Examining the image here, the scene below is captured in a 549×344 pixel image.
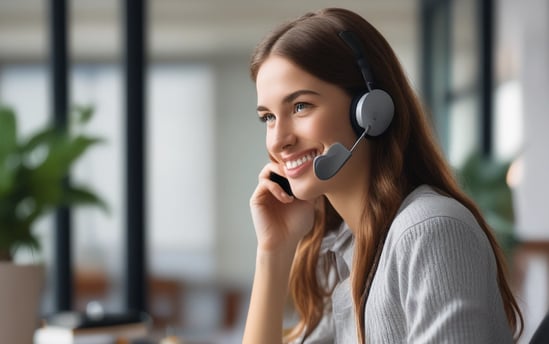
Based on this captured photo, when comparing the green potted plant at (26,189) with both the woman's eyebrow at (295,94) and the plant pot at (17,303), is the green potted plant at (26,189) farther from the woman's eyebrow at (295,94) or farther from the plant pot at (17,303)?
the woman's eyebrow at (295,94)

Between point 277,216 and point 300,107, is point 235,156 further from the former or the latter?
point 300,107

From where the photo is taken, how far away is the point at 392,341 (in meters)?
1.10

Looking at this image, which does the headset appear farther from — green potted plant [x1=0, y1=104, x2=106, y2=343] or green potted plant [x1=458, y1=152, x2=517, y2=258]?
green potted plant [x1=458, y1=152, x2=517, y2=258]

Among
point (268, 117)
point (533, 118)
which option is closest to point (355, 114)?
point (268, 117)

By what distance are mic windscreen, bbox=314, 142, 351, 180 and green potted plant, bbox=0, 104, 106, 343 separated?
675 millimetres

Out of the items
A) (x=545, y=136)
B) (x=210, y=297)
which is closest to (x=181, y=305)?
(x=210, y=297)

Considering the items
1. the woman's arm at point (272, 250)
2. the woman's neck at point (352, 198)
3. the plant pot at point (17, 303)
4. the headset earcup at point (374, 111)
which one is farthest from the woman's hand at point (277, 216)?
the plant pot at point (17, 303)

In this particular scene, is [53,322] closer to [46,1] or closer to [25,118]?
[25,118]

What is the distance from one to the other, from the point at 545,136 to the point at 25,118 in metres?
4.77

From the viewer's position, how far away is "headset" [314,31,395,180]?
1.18 meters

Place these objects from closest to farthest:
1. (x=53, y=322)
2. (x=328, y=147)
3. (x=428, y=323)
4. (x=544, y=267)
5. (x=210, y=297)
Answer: (x=428, y=323), (x=328, y=147), (x=53, y=322), (x=210, y=297), (x=544, y=267)

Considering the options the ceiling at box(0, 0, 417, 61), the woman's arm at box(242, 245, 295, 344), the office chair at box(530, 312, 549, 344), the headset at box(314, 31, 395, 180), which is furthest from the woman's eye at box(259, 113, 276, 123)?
the ceiling at box(0, 0, 417, 61)

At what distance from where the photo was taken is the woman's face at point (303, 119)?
121 cm

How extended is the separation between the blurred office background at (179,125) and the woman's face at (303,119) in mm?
2648
